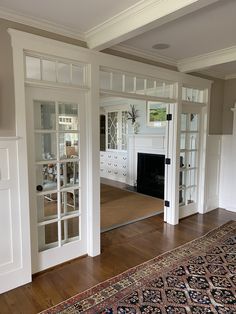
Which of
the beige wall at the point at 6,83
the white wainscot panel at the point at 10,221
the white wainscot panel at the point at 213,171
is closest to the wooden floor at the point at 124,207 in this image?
the white wainscot panel at the point at 213,171

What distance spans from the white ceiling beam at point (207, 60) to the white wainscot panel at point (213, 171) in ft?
4.72

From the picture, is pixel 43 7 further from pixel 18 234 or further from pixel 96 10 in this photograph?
pixel 18 234

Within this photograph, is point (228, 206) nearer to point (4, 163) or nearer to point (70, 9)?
point (4, 163)

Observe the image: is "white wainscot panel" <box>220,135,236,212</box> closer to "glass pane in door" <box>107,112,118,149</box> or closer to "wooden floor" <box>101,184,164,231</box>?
"wooden floor" <box>101,184,164,231</box>

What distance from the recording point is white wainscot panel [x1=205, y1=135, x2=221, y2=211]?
15.2 feet

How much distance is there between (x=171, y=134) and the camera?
3988mm

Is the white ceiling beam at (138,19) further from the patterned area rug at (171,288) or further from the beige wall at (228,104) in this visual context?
the beige wall at (228,104)

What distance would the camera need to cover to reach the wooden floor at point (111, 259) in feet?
7.41

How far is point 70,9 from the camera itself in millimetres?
2166

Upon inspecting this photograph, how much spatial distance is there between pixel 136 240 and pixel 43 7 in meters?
3.03

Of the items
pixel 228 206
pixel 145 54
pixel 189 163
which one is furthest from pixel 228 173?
pixel 145 54

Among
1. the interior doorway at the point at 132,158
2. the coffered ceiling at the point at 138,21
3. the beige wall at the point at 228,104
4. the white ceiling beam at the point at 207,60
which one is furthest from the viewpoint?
the interior doorway at the point at 132,158

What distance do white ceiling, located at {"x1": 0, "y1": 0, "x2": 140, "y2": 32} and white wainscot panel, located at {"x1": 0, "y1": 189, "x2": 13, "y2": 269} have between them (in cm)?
167

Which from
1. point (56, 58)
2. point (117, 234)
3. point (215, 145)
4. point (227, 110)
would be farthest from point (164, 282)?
point (227, 110)
